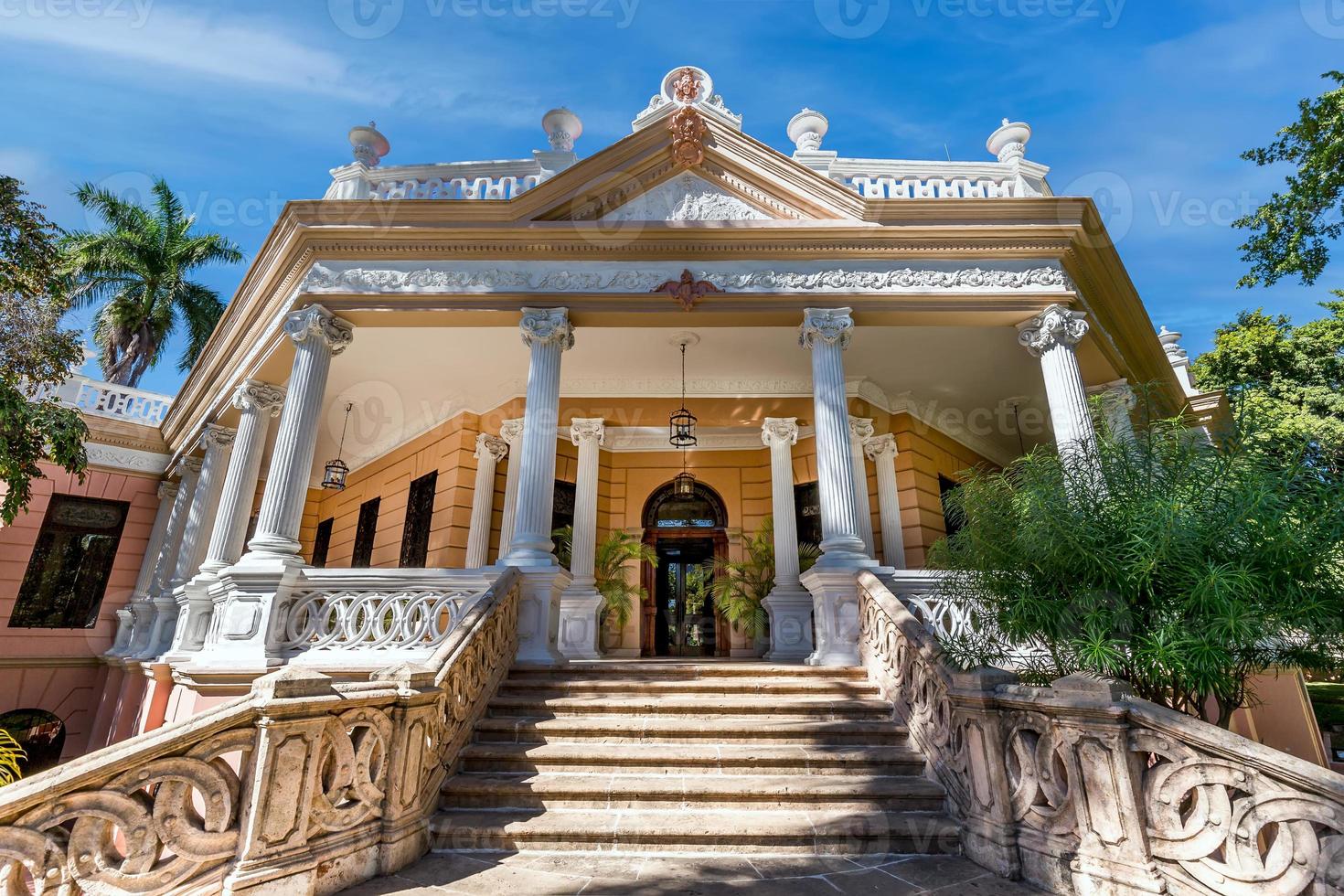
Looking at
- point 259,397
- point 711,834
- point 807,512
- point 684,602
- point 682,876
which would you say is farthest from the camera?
point 684,602

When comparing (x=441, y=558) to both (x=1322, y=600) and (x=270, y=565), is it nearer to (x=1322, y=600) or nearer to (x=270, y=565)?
(x=270, y=565)

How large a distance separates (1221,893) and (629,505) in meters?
10.4

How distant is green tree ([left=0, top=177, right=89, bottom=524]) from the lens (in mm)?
6395

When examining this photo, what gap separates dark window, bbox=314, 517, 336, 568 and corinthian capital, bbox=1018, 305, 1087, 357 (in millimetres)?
15098

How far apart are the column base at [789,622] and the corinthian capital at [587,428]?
4.05 metres

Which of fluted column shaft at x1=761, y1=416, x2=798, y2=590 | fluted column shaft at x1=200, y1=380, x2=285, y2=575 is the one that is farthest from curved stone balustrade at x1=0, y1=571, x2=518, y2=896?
fluted column shaft at x1=761, y1=416, x2=798, y2=590

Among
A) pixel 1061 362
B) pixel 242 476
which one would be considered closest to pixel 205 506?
pixel 242 476

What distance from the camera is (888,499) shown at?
36.2 feet

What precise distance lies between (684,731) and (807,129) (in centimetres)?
788

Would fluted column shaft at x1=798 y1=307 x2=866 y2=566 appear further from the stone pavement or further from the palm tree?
the palm tree

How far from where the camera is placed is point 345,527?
14.4 meters

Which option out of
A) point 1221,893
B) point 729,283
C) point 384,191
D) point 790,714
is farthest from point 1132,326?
point 384,191

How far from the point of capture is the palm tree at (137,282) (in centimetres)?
1611

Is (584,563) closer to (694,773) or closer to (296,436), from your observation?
(296,436)
